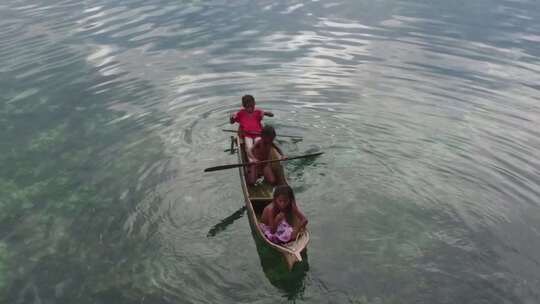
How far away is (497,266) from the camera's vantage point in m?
8.38

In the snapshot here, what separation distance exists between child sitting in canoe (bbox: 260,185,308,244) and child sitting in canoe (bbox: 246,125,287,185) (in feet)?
7.26

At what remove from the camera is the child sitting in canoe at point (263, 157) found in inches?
427

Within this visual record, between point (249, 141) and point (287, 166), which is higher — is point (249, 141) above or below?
above

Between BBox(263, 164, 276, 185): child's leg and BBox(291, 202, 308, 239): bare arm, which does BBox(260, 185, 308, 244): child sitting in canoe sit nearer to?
BBox(291, 202, 308, 239): bare arm

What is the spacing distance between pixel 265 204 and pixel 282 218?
51.0 inches

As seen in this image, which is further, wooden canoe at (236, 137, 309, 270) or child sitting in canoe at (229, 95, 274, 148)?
child sitting in canoe at (229, 95, 274, 148)

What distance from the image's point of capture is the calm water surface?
27.1ft

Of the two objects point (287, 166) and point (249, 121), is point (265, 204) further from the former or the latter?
point (249, 121)

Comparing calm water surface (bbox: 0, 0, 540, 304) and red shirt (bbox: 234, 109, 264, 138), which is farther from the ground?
red shirt (bbox: 234, 109, 264, 138)

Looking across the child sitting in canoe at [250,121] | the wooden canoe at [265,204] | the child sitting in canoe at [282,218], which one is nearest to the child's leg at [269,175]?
the wooden canoe at [265,204]

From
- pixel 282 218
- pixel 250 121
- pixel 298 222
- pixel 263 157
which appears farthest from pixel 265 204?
pixel 250 121

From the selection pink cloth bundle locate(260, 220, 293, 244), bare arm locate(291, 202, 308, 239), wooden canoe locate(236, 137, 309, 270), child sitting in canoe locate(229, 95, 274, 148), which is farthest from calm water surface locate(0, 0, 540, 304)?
child sitting in canoe locate(229, 95, 274, 148)

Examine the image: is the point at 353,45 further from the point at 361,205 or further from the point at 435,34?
the point at 361,205

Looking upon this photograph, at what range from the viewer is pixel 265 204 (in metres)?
9.69
